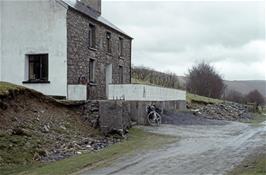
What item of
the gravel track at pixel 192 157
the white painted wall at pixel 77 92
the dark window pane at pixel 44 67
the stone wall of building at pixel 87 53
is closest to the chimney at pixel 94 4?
the stone wall of building at pixel 87 53

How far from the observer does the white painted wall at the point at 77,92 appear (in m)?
27.4

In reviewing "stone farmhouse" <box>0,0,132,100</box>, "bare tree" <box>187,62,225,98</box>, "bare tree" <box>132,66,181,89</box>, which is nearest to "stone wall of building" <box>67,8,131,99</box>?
"stone farmhouse" <box>0,0,132,100</box>

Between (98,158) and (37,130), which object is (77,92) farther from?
(98,158)

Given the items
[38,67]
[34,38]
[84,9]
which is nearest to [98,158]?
[38,67]

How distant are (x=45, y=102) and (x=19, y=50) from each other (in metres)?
8.76

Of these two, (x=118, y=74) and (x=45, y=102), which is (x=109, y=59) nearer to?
(x=118, y=74)

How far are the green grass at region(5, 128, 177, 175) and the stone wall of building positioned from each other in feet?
30.1

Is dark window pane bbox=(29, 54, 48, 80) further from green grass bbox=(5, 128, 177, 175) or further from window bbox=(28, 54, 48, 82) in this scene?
green grass bbox=(5, 128, 177, 175)

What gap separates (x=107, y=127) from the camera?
21266 mm

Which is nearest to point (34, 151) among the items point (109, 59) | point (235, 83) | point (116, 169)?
point (116, 169)

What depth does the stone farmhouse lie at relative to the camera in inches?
1092

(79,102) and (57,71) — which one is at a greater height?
(57,71)

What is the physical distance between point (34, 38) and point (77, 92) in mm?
4447

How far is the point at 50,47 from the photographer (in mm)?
28094
